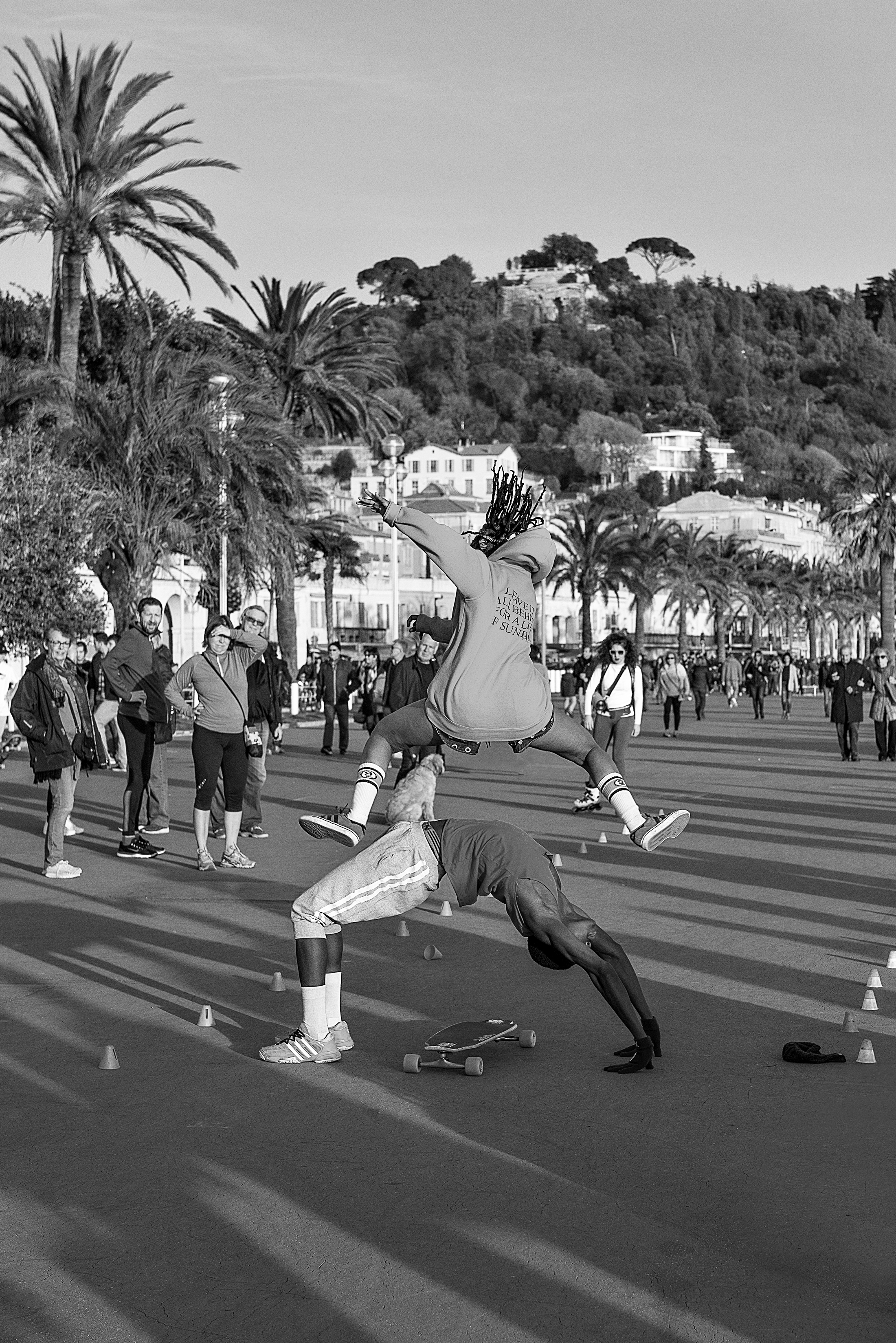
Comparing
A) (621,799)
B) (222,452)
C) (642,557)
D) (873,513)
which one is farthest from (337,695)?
(642,557)

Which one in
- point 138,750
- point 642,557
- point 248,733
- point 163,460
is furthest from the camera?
point 642,557

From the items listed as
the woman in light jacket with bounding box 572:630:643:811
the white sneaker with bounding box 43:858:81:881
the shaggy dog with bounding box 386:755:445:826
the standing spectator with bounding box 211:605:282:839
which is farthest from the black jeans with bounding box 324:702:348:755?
the shaggy dog with bounding box 386:755:445:826

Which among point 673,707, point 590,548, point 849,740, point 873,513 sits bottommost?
point 849,740

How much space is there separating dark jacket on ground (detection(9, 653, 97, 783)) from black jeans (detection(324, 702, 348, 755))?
1228 cm

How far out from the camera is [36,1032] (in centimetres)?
693

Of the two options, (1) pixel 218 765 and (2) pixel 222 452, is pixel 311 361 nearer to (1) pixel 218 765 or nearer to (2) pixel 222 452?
(2) pixel 222 452

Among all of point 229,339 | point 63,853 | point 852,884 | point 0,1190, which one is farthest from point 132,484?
point 0,1190

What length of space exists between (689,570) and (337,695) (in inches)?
2099

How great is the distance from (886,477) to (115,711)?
146 ft

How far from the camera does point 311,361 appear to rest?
121 ft

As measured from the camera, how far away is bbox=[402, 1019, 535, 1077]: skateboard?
6.25 meters

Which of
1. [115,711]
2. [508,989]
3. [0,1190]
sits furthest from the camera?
[115,711]

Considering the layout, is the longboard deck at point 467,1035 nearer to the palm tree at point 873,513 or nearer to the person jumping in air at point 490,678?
the person jumping in air at point 490,678

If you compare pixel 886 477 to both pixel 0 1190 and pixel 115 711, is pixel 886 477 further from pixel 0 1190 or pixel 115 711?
pixel 0 1190
